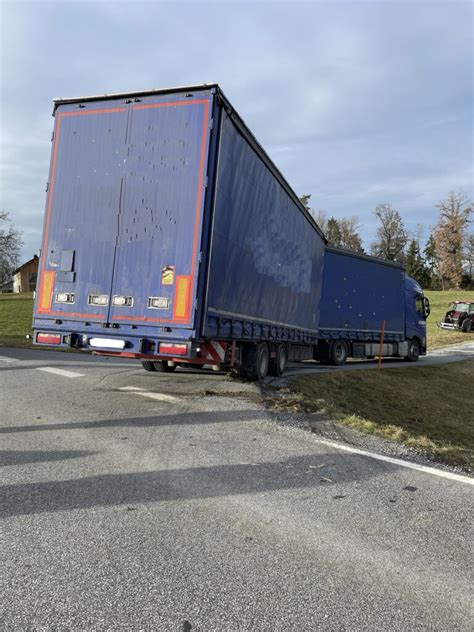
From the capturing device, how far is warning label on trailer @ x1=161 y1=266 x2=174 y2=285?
23.3 ft

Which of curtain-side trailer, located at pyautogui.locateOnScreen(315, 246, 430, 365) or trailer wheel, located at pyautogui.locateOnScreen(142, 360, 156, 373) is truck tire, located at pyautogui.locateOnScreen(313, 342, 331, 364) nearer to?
curtain-side trailer, located at pyautogui.locateOnScreen(315, 246, 430, 365)

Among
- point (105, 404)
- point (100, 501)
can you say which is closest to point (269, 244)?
point (105, 404)

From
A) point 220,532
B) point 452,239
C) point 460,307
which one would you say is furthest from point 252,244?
point 452,239

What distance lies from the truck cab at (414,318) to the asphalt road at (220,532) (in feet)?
56.0

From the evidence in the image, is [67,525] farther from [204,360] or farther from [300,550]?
[204,360]

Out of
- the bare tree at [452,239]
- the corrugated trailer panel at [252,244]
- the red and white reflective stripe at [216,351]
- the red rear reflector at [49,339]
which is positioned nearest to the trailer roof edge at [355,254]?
the corrugated trailer panel at [252,244]

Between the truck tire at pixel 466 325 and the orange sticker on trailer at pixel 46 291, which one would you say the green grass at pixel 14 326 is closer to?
the orange sticker on trailer at pixel 46 291

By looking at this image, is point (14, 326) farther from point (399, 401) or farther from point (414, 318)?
point (399, 401)

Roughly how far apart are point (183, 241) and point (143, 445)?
2997 millimetres

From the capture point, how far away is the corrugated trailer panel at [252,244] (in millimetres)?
7465

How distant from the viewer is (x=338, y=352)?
17922 millimetres

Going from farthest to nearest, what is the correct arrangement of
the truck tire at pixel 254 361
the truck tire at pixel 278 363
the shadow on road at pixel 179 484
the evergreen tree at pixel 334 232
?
1. the evergreen tree at pixel 334 232
2. the truck tire at pixel 278 363
3. the truck tire at pixel 254 361
4. the shadow on road at pixel 179 484

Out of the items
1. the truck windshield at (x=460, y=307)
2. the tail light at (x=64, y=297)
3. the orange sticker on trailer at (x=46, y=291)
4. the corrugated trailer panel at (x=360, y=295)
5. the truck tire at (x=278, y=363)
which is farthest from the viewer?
the truck windshield at (x=460, y=307)

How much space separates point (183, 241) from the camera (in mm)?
7059
